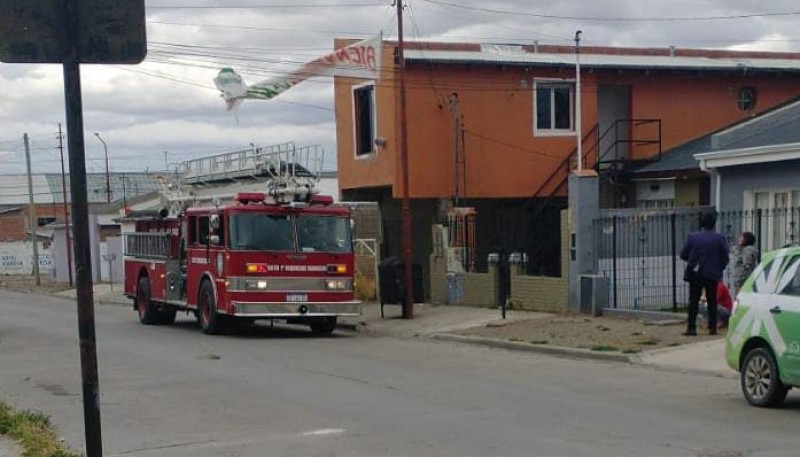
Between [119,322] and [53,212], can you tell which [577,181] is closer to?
[119,322]

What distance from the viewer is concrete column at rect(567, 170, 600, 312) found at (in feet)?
70.6

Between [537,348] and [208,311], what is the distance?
294 inches

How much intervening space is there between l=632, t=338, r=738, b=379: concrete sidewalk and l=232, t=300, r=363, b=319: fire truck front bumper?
7.04m

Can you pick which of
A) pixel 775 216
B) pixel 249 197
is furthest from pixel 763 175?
pixel 249 197

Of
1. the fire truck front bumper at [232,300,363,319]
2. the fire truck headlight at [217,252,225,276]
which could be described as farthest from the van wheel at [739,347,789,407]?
the fire truck headlight at [217,252,225,276]

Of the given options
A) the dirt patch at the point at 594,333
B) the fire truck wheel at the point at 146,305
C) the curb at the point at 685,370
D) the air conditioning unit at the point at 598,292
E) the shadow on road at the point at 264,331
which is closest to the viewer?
the curb at the point at 685,370

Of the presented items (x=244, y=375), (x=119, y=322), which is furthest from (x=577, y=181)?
(x=119, y=322)

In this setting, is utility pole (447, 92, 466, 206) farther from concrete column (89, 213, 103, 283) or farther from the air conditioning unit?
concrete column (89, 213, 103, 283)

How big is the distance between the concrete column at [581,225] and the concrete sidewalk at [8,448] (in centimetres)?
1400

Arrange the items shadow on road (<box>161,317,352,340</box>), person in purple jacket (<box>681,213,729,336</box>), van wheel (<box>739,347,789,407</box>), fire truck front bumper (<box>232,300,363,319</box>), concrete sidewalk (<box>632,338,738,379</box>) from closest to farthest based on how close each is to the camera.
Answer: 1. van wheel (<box>739,347,789,407</box>)
2. concrete sidewalk (<box>632,338,738,379</box>)
3. person in purple jacket (<box>681,213,729,336</box>)
4. fire truck front bumper (<box>232,300,363,319</box>)
5. shadow on road (<box>161,317,352,340</box>)

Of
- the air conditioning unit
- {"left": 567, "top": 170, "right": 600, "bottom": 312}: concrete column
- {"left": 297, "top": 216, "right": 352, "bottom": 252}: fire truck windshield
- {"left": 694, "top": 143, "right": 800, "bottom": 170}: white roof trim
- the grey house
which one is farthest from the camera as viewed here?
{"left": 567, "top": 170, "right": 600, "bottom": 312}: concrete column

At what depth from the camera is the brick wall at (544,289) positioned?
22016 millimetres

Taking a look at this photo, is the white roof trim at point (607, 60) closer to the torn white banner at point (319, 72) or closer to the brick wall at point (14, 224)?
the torn white banner at point (319, 72)

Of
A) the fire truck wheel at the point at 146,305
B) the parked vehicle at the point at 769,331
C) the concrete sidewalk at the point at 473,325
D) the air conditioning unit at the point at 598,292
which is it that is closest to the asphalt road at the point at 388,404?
the parked vehicle at the point at 769,331
